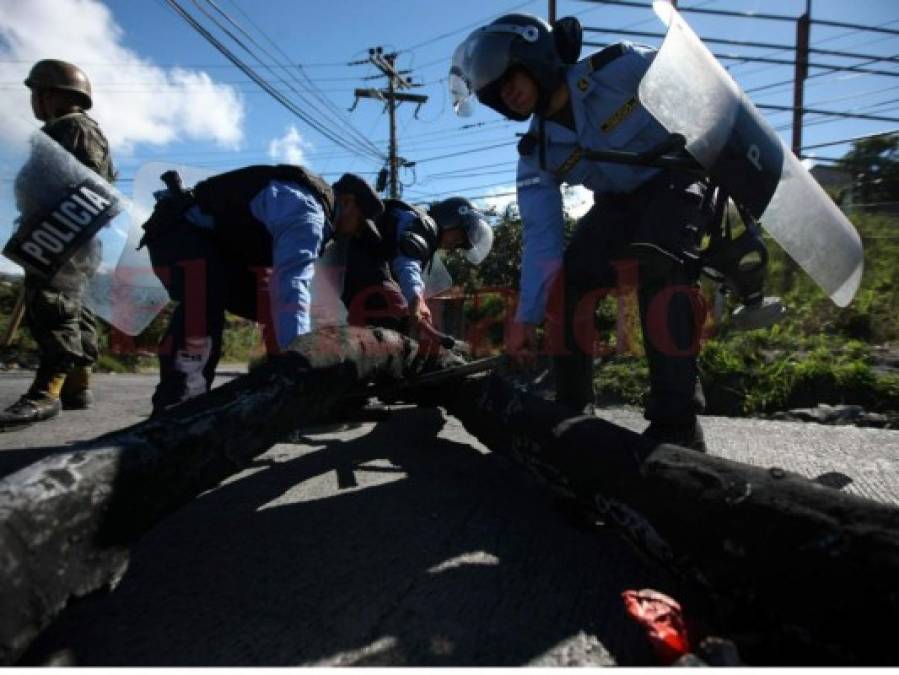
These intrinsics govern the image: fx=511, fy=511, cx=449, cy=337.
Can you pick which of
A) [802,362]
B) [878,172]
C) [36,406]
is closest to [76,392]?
[36,406]

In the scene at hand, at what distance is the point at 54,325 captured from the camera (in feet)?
9.86

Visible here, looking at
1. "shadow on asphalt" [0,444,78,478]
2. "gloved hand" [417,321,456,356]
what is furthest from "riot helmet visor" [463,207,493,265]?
"shadow on asphalt" [0,444,78,478]

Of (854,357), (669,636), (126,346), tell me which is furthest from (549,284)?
(126,346)

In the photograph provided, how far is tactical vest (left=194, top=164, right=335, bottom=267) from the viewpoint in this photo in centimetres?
239

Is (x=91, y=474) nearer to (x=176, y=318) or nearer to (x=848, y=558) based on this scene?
(x=848, y=558)

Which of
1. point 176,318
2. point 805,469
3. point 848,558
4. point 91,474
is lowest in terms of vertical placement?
point 805,469

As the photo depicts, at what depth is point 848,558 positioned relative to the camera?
2.51ft

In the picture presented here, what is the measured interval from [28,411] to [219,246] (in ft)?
4.99

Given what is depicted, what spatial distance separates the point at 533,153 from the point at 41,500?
6.82ft

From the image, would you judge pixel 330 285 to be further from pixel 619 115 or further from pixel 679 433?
pixel 679 433

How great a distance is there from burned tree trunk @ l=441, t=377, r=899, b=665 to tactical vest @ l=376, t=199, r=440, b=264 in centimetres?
242

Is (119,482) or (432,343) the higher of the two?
(432,343)

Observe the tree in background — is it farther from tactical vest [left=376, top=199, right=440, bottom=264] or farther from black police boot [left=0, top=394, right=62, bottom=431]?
black police boot [left=0, top=394, right=62, bottom=431]

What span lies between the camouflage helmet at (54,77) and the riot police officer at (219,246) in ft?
4.14
